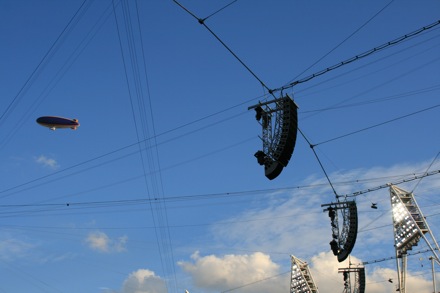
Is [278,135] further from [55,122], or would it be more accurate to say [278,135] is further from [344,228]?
[55,122]

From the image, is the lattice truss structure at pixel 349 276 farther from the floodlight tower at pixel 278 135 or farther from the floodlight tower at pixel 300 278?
the floodlight tower at pixel 278 135

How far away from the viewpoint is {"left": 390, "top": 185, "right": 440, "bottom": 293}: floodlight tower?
56312mm

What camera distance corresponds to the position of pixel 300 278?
292 ft

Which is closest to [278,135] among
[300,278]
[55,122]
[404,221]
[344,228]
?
[344,228]

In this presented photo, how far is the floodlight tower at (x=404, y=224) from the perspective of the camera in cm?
5631

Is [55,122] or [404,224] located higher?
[55,122]

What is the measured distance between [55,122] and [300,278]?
63.1 meters

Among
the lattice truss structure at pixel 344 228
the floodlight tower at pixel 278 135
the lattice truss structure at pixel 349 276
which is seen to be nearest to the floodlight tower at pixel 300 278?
the lattice truss structure at pixel 349 276

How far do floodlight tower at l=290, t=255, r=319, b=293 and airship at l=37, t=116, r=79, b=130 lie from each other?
60.6 m

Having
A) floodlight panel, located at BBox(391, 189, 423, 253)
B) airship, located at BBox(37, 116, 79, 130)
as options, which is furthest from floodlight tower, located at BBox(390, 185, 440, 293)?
airship, located at BBox(37, 116, 79, 130)

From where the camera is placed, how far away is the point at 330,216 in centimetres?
3256

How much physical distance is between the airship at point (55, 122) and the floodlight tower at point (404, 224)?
137 feet

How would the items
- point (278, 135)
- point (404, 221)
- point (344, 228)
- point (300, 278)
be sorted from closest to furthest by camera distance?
point (278, 135) < point (344, 228) < point (404, 221) < point (300, 278)

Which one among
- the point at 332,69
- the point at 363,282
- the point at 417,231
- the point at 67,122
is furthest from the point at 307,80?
the point at 363,282
